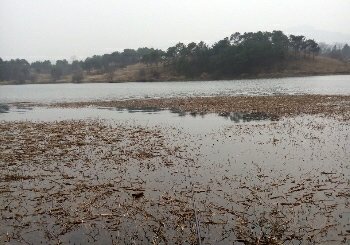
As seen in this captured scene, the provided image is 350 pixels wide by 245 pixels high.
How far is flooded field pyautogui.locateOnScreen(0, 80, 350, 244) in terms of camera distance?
34.1 ft

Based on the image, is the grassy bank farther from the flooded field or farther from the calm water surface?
the flooded field

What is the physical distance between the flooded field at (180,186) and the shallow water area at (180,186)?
4 centimetres

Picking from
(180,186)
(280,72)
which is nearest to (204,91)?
(180,186)

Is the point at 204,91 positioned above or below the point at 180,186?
above

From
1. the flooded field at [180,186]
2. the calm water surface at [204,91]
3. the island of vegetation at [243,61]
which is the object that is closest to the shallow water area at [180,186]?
the flooded field at [180,186]

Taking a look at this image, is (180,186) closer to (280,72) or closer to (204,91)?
(204,91)

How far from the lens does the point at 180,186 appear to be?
14523 mm

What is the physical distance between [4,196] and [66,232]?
5124mm

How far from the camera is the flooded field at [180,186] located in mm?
10391

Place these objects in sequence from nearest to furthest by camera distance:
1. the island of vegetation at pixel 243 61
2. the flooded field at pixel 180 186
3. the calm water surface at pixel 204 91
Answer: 1. the flooded field at pixel 180 186
2. the calm water surface at pixel 204 91
3. the island of vegetation at pixel 243 61

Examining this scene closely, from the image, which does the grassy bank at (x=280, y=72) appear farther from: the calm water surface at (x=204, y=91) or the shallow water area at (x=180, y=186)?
the shallow water area at (x=180, y=186)

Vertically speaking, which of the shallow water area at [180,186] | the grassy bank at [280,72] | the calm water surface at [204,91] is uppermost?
the grassy bank at [280,72]

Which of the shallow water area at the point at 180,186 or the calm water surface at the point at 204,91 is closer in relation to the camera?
the shallow water area at the point at 180,186

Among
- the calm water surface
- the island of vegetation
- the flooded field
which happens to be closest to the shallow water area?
the flooded field
